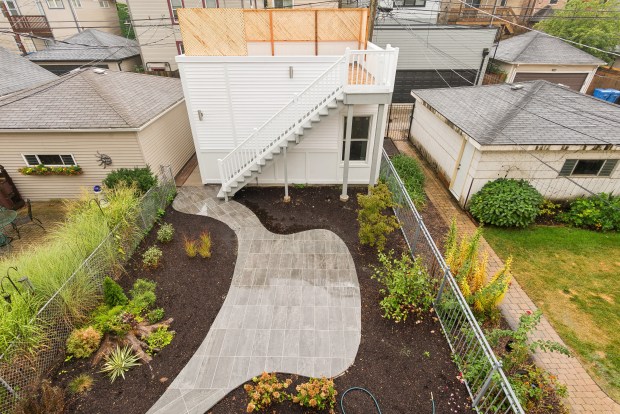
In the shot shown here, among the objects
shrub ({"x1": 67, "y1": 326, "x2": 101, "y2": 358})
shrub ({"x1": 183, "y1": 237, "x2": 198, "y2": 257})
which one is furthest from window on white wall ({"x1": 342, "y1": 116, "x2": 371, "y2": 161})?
shrub ({"x1": 67, "y1": 326, "x2": 101, "y2": 358})

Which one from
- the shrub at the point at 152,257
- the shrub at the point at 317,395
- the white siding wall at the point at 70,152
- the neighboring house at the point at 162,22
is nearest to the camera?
the shrub at the point at 317,395

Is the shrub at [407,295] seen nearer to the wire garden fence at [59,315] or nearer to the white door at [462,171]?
the white door at [462,171]

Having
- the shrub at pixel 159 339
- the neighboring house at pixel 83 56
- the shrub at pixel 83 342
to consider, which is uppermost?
the neighboring house at pixel 83 56

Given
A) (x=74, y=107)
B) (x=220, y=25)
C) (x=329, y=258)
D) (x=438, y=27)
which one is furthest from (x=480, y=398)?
(x=438, y=27)

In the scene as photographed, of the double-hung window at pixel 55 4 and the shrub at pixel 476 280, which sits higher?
the double-hung window at pixel 55 4

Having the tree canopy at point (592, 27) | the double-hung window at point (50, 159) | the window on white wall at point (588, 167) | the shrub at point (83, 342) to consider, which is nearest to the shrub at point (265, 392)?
the shrub at point (83, 342)

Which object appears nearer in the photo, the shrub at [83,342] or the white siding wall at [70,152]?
the shrub at [83,342]

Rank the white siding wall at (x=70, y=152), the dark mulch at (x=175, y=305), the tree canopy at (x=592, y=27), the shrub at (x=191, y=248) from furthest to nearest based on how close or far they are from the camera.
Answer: the tree canopy at (x=592, y=27) → the white siding wall at (x=70, y=152) → the shrub at (x=191, y=248) → the dark mulch at (x=175, y=305)
